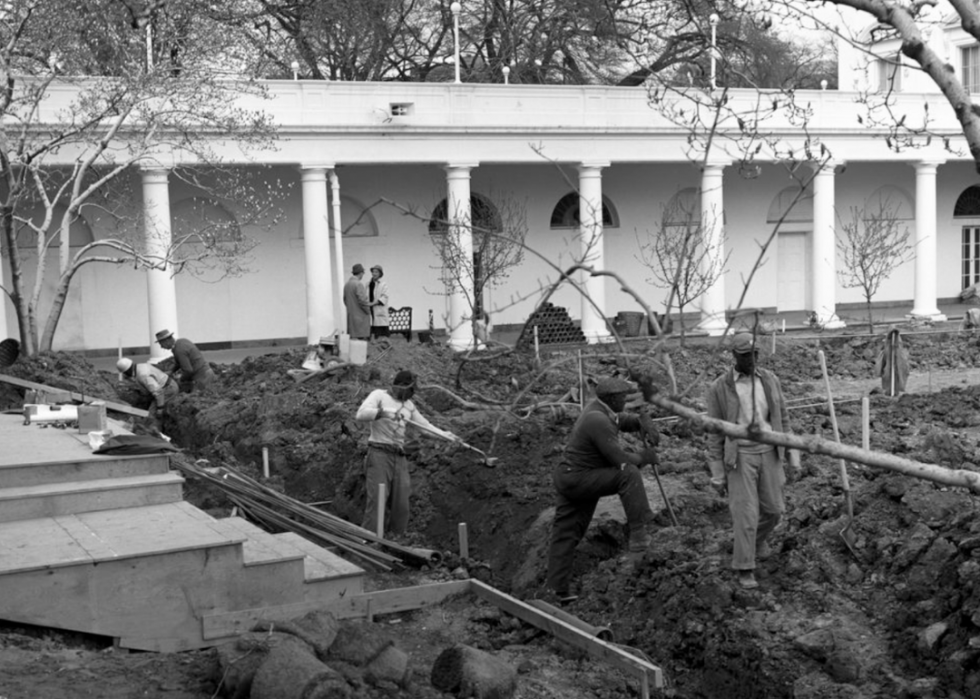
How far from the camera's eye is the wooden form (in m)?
7.76

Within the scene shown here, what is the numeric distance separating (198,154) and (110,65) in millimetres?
2649

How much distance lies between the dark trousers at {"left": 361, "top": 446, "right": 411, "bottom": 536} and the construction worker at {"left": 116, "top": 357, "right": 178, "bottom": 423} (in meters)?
7.77

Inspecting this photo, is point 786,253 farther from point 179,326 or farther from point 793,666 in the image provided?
point 793,666

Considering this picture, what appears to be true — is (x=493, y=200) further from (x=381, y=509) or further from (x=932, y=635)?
(x=932, y=635)

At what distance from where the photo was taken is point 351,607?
9.02 meters

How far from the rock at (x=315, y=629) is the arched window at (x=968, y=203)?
105 ft

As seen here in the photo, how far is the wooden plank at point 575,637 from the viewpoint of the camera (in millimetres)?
7645

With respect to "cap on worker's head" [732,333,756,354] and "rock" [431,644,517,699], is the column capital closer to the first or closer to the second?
"cap on worker's head" [732,333,756,354]

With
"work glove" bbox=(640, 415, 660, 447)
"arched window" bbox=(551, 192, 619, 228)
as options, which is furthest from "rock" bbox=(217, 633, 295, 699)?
"arched window" bbox=(551, 192, 619, 228)

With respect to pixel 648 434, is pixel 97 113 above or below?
above

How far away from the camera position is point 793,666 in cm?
823

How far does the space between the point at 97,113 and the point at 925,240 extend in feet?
66.7

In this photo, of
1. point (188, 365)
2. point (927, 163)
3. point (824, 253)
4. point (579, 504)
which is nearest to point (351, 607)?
point (579, 504)

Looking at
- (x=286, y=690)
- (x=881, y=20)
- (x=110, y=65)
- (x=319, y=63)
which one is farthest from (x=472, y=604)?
(x=319, y=63)
